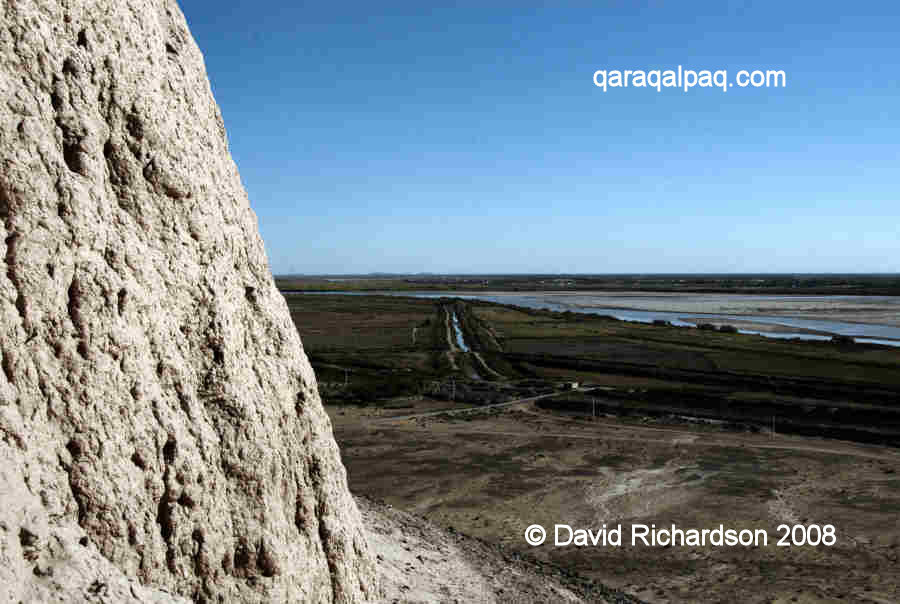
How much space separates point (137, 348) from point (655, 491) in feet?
64.2

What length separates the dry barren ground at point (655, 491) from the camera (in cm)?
1538

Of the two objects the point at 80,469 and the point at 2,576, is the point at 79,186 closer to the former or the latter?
the point at 80,469

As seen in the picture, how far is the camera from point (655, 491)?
21562mm

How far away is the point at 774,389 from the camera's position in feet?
130

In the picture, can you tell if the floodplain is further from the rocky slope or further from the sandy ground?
the rocky slope

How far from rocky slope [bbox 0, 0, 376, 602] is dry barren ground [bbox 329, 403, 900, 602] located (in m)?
7.14

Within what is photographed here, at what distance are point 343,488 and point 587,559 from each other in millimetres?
9780

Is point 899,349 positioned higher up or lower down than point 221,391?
lower down

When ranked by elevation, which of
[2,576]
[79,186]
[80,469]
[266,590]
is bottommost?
[266,590]

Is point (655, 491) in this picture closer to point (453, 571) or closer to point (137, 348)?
point (453, 571)

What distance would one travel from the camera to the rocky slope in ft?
15.3

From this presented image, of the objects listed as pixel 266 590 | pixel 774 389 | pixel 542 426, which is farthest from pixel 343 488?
pixel 774 389

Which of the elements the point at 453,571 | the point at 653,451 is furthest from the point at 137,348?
the point at 653,451

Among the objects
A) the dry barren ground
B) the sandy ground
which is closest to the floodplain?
the dry barren ground
